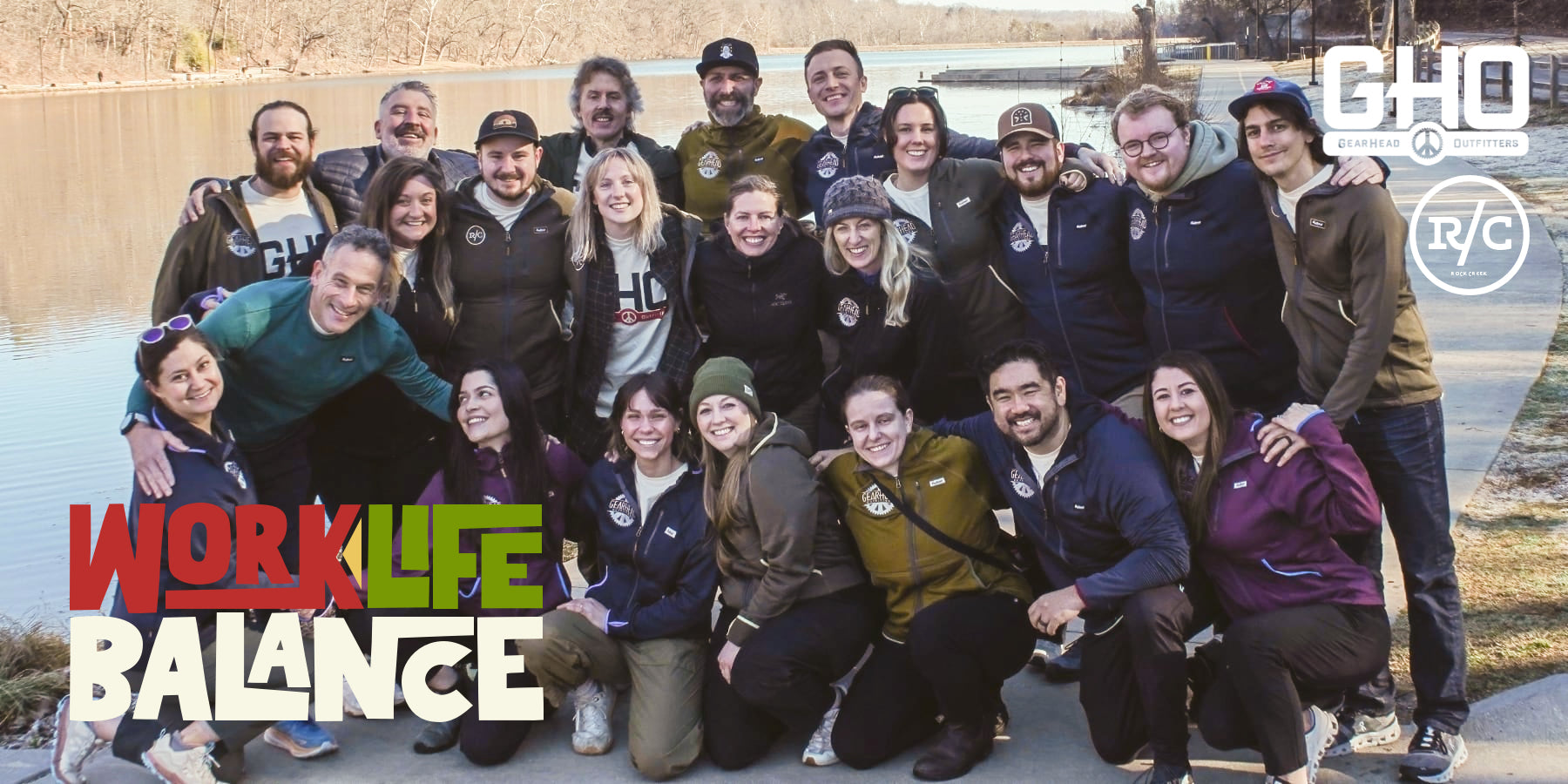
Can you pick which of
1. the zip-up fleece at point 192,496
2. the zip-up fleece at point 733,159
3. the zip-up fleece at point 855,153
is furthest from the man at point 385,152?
the zip-up fleece at point 855,153

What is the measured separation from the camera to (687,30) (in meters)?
129

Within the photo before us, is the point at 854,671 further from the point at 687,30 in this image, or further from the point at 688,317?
the point at 687,30

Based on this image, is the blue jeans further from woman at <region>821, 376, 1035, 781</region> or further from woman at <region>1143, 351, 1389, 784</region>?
woman at <region>821, 376, 1035, 781</region>

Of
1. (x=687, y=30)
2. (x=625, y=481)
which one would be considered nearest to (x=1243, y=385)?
(x=625, y=481)

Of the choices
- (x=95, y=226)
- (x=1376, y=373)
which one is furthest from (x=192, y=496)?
(x=95, y=226)

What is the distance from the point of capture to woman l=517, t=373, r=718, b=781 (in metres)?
4.46

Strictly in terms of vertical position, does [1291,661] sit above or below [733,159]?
below

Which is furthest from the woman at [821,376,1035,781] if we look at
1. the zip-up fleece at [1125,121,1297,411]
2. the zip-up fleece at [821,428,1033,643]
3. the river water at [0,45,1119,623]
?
the river water at [0,45,1119,623]

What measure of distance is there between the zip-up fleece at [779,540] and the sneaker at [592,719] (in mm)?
451

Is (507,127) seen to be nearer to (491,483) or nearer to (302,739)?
(491,483)

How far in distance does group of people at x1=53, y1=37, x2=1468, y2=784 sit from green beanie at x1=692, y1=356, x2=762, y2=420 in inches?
0.5

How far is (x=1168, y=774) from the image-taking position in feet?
12.7

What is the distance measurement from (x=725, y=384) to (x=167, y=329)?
172 centimetres

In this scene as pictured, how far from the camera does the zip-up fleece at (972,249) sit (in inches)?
202
